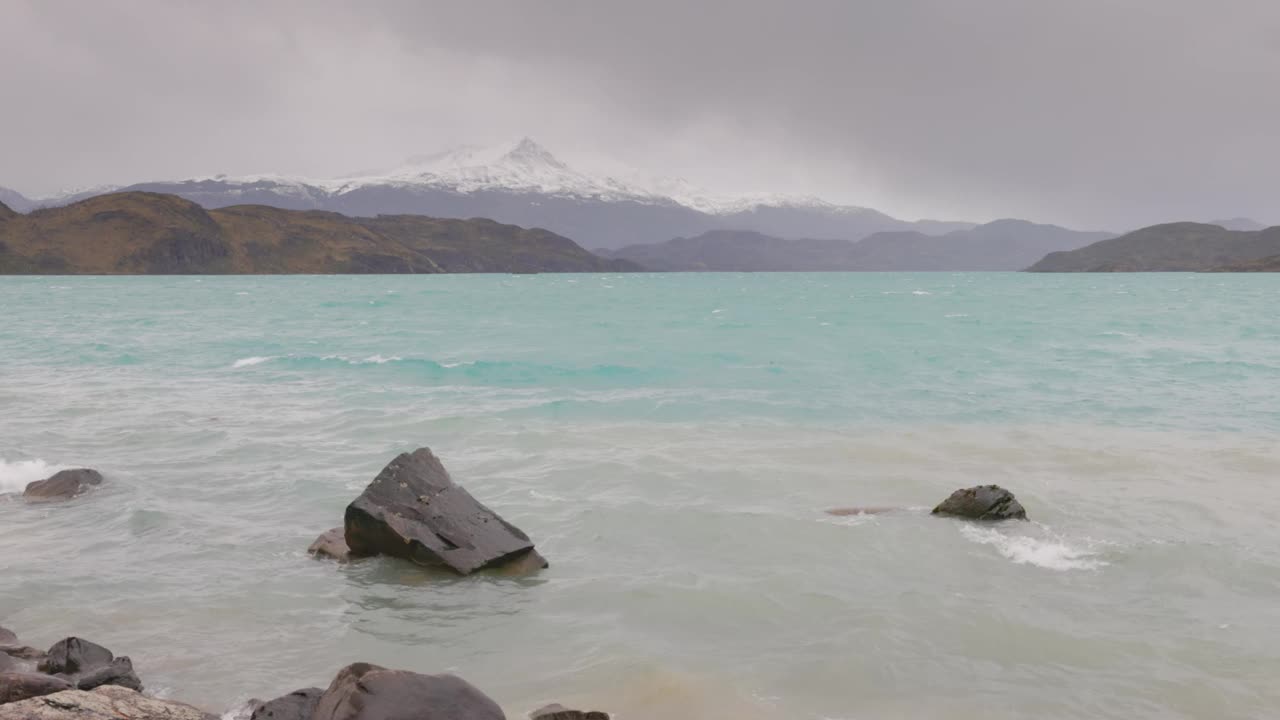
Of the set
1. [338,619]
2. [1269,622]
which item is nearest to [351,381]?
[338,619]

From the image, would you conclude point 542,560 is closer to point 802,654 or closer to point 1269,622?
point 802,654

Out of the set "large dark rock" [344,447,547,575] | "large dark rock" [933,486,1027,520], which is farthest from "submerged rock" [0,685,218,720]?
"large dark rock" [933,486,1027,520]

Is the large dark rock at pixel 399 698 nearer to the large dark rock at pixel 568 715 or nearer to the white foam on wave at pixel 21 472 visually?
the large dark rock at pixel 568 715

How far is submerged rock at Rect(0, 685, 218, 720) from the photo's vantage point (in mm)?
5844

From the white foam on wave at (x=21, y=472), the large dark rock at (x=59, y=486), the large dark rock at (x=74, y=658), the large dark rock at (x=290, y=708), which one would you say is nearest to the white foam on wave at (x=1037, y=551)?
the large dark rock at (x=290, y=708)

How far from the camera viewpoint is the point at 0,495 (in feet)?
49.9

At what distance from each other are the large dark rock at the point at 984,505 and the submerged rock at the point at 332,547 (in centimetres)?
944

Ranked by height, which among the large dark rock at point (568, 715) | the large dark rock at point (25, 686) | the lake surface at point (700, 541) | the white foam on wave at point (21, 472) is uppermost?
the large dark rock at point (25, 686)

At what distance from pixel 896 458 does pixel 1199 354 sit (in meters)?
32.5

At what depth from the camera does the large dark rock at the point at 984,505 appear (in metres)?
13.5

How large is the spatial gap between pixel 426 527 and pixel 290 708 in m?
4.89

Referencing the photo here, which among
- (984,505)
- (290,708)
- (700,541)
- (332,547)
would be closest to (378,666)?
(290,708)

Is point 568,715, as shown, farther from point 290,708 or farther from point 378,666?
point 290,708

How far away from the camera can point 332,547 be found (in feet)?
39.4
